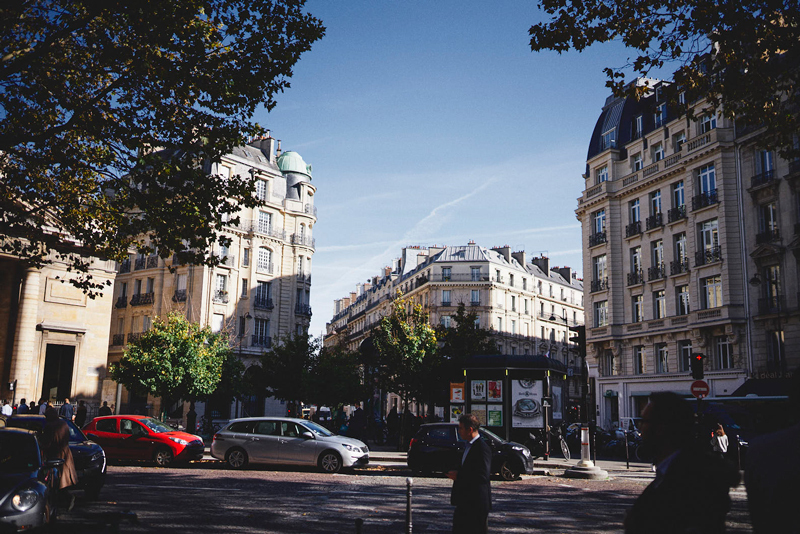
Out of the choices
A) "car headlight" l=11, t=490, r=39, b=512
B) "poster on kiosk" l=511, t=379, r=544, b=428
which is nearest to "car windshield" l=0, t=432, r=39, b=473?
"car headlight" l=11, t=490, r=39, b=512

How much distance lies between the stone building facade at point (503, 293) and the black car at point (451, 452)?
49569mm

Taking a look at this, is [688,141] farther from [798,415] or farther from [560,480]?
[798,415]

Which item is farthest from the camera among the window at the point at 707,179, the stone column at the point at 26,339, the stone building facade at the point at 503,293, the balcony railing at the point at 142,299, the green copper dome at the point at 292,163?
the stone building facade at the point at 503,293

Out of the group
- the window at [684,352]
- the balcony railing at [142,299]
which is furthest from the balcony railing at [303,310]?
the window at [684,352]

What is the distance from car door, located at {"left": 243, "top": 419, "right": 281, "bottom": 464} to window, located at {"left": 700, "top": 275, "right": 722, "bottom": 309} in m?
25.5

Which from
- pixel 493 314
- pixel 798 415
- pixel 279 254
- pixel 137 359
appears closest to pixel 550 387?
pixel 798 415

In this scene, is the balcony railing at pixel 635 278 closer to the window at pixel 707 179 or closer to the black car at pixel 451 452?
the window at pixel 707 179

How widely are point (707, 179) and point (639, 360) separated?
11.1m

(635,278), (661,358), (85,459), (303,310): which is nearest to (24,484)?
(85,459)

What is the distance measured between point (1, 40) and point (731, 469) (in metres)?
12.2

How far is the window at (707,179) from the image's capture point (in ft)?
118

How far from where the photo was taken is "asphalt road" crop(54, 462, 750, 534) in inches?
378

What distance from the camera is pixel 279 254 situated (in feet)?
174

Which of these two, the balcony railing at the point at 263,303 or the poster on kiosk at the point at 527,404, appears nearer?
the poster on kiosk at the point at 527,404
